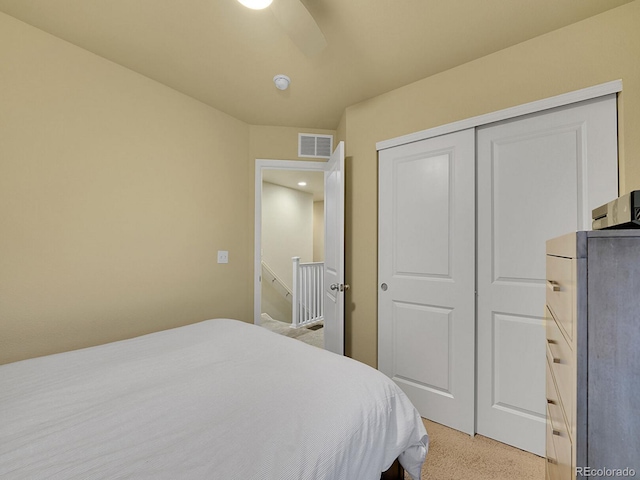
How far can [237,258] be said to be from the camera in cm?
266

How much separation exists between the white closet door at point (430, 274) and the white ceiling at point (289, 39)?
55 cm

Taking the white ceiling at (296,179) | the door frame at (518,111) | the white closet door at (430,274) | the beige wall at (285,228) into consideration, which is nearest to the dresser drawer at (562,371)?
the white closet door at (430,274)

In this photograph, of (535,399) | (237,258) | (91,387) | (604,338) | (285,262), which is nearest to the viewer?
(604,338)

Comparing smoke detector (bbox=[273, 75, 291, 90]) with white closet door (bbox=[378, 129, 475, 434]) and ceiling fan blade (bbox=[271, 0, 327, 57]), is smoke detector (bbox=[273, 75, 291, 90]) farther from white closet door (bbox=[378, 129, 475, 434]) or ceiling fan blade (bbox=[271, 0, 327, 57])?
white closet door (bbox=[378, 129, 475, 434])

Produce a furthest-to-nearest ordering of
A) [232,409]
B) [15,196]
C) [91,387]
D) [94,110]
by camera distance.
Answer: [94,110] < [15,196] < [91,387] < [232,409]

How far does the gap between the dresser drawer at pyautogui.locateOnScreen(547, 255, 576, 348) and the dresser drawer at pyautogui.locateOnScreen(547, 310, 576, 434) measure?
1.7 inches

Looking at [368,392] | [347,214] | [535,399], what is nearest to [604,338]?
[368,392]

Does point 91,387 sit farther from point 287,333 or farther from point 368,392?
point 287,333

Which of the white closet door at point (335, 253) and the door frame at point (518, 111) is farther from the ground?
the door frame at point (518, 111)

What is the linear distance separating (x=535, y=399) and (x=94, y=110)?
128 inches

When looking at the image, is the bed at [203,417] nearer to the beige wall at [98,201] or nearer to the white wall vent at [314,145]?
the beige wall at [98,201]

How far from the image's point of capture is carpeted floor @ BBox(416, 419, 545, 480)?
147cm

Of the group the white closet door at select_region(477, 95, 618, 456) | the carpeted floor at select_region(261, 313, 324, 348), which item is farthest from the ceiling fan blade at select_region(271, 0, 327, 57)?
the carpeted floor at select_region(261, 313, 324, 348)

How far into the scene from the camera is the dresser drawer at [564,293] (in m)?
0.68
